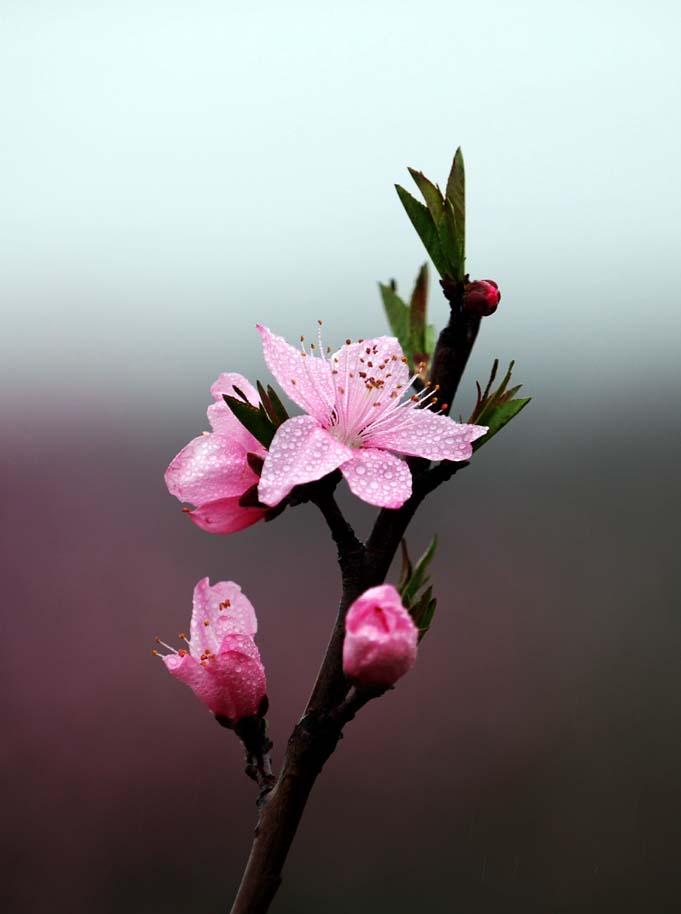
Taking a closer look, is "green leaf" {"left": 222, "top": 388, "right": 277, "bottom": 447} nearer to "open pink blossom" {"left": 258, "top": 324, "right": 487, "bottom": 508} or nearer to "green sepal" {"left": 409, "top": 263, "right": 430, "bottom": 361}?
"open pink blossom" {"left": 258, "top": 324, "right": 487, "bottom": 508}

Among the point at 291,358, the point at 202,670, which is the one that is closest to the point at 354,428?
the point at 291,358

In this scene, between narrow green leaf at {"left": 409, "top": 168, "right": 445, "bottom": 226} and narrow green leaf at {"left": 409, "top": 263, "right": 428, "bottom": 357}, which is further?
narrow green leaf at {"left": 409, "top": 263, "right": 428, "bottom": 357}

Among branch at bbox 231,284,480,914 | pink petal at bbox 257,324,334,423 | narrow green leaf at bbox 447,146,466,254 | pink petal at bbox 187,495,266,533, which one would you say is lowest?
branch at bbox 231,284,480,914

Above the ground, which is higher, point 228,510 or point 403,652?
point 228,510

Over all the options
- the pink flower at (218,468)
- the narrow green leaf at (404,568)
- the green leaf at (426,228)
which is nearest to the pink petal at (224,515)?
the pink flower at (218,468)

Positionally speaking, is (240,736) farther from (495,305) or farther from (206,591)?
(495,305)

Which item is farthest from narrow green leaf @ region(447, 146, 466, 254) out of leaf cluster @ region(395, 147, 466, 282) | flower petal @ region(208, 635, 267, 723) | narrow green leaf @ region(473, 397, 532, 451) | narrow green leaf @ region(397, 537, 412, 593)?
flower petal @ region(208, 635, 267, 723)

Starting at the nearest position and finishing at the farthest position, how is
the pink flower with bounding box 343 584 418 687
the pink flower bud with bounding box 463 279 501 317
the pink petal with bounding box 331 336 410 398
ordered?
1. the pink flower with bounding box 343 584 418 687
2. the pink flower bud with bounding box 463 279 501 317
3. the pink petal with bounding box 331 336 410 398
